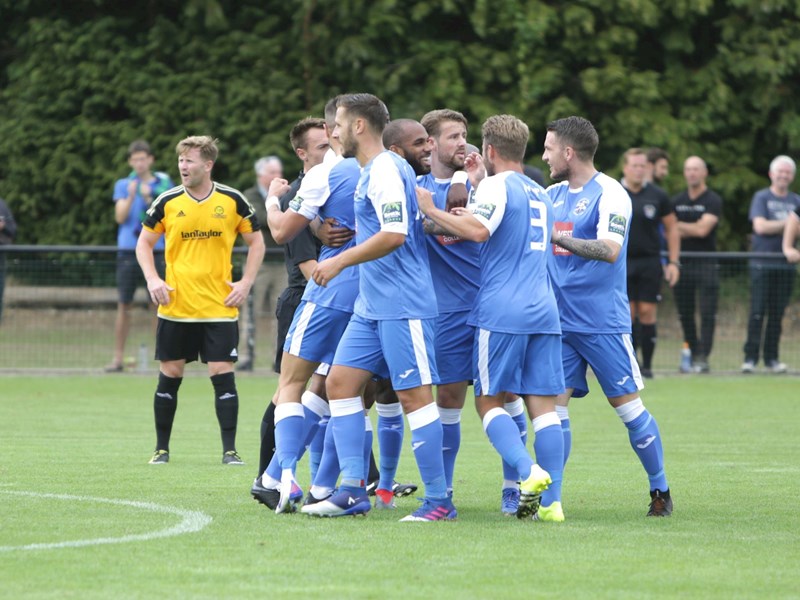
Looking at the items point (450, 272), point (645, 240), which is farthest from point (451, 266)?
point (645, 240)

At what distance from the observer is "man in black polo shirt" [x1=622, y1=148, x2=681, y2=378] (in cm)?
1631

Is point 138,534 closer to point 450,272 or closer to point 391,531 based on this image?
point 391,531

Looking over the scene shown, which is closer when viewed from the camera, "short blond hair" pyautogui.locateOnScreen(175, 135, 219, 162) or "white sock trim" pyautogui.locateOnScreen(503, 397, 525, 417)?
"white sock trim" pyautogui.locateOnScreen(503, 397, 525, 417)

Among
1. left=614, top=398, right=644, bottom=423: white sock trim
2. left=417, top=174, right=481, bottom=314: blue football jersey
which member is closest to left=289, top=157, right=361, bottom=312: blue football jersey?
left=417, top=174, right=481, bottom=314: blue football jersey

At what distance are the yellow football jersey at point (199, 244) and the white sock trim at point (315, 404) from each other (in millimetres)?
2210

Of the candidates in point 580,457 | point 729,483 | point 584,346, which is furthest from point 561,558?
point 580,457

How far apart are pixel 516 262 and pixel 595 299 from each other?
1.93 ft

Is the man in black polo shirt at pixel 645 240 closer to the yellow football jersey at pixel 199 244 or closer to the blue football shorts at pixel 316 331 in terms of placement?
the yellow football jersey at pixel 199 244

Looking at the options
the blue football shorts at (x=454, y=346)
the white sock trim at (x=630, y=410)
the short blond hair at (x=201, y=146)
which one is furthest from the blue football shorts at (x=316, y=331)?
the short blond hair at (x=201, y=146)

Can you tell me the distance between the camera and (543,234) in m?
7.62

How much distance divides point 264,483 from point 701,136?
1700cm

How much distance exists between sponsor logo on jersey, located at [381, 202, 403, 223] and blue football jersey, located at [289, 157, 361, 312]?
621 mm

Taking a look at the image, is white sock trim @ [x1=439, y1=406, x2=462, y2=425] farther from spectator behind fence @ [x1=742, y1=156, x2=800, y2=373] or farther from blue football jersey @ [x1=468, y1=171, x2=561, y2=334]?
spectator behind fence @ [x1=742, y1=156, x2=800, y2=373]

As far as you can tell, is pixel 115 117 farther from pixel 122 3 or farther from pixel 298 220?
pixel 298 220
